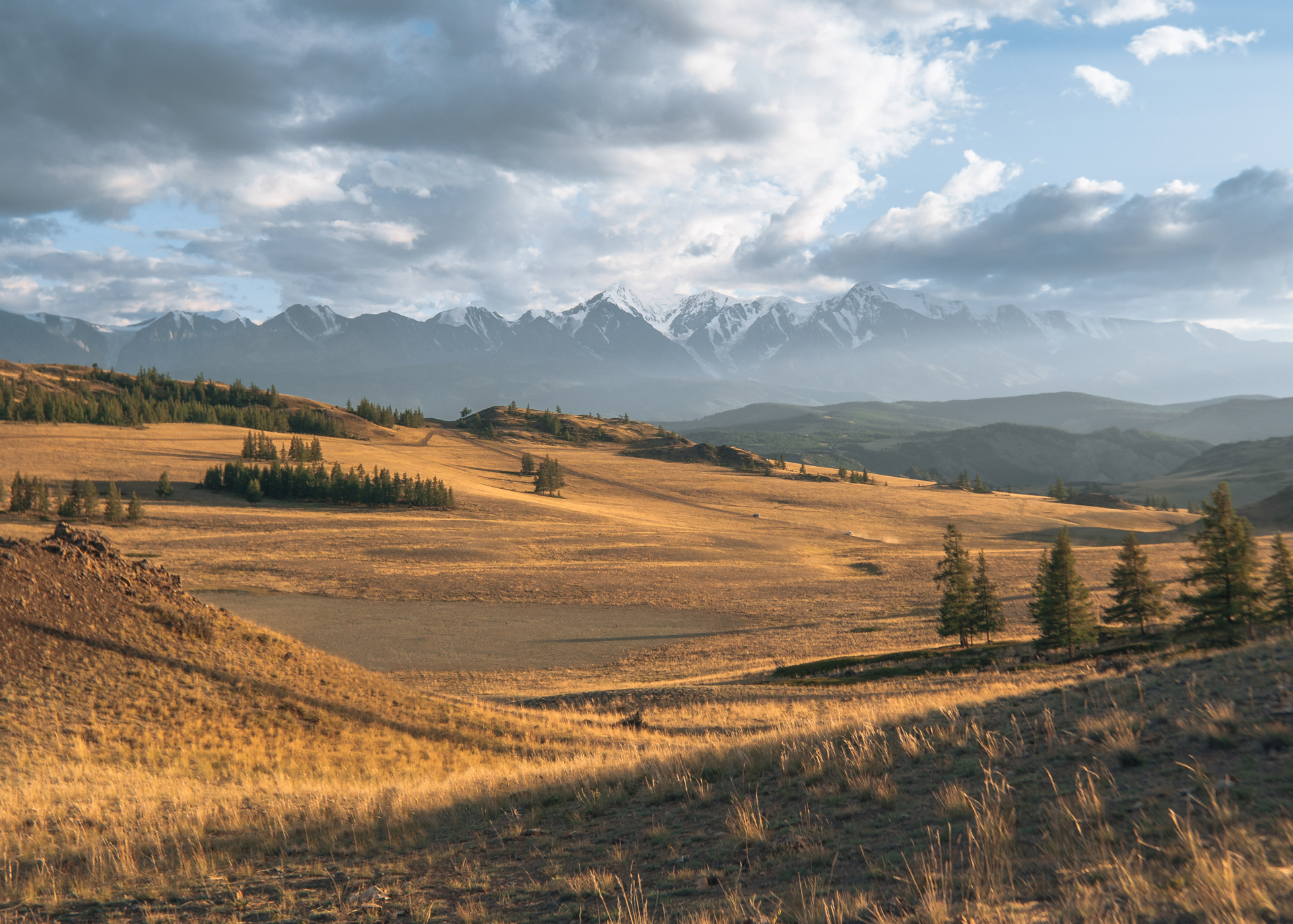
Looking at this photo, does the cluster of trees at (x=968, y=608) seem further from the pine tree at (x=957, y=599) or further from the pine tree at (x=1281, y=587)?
the pine tree at (x=1281, y=587)

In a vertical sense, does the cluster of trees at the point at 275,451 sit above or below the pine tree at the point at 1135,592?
above

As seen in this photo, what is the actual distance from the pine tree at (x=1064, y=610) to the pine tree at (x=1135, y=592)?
374 cm

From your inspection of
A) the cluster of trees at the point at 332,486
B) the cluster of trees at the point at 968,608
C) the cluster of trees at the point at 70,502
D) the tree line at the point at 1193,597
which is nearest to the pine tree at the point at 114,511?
the cluster of trees at the point at 70,502

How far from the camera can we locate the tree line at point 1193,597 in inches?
1436

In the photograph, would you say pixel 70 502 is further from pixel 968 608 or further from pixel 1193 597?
pixel 1193 597

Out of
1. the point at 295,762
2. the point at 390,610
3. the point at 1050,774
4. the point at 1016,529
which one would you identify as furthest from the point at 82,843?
the point at 1016,529

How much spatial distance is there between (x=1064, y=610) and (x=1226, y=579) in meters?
8.89

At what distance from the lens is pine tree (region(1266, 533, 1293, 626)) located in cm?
3594

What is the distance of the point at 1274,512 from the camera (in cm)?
13462

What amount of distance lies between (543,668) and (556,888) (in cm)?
3463

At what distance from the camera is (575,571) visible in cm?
6938

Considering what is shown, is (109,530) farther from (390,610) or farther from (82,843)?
(82,843)

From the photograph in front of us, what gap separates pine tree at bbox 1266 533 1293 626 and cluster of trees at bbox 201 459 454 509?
93.9m

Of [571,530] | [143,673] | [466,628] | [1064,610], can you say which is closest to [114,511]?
[571,530]
